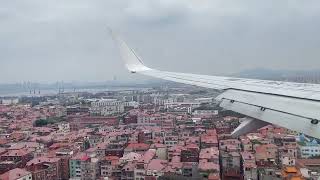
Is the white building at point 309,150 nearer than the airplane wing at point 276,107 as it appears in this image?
No

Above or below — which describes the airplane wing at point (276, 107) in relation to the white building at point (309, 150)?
above

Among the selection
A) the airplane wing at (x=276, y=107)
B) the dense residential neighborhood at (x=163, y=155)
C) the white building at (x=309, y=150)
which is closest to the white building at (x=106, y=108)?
the dense residential neighborhood at (x=163, y=155)

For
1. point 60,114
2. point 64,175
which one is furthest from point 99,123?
point 64,175

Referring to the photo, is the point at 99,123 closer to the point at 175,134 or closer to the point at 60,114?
the point at 60,114

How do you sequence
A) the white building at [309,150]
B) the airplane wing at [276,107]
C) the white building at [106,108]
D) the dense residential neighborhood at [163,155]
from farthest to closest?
the white building at [106,108] < the white building at [309,150] < the dense residential neighborhood at [163,155] < the airplane wing at [276,107]

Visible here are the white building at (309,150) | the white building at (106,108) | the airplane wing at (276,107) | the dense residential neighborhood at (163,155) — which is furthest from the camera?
the white building at (106,108)

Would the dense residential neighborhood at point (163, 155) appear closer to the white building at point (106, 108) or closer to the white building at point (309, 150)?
the white building at point (309, 150)

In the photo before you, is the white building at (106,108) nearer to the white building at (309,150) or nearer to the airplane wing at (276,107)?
the white building at (309,150)

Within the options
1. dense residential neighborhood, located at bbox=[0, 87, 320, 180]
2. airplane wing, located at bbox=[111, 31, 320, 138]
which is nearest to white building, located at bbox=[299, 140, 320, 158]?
dense residential neighborhood, located at bbox=[0, 87, 320, 180]

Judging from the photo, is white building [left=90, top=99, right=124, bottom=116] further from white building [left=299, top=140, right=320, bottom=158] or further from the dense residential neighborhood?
white building [left=299, top=140, right=320, bottom=158]

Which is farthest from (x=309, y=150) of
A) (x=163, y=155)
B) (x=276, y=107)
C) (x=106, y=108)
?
(x=106, y=108)

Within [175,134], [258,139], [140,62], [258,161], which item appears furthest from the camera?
[175,134]
